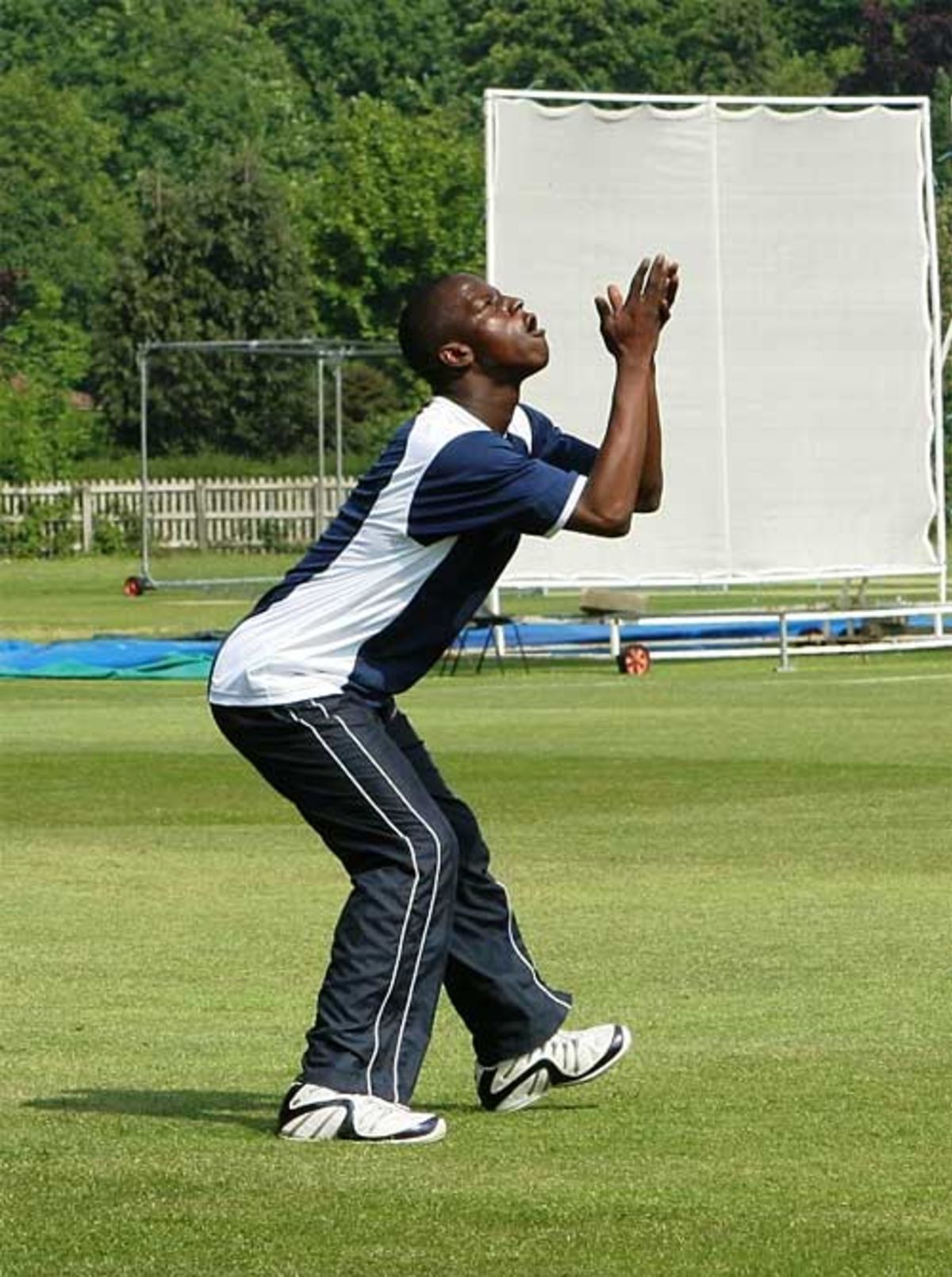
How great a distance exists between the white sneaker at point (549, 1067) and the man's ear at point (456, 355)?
1.54 metres

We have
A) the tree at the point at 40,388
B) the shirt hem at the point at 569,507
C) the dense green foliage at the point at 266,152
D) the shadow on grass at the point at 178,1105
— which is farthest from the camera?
the dense green foliage at the point at 266,152

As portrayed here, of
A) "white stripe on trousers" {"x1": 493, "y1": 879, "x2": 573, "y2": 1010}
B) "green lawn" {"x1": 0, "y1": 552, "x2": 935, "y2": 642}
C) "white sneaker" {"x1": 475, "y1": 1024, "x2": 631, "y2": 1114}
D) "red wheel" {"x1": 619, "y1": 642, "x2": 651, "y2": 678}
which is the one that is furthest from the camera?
"green lawn" {"x1": 0, "y1": 552, "x2": 935, "y2": 642}

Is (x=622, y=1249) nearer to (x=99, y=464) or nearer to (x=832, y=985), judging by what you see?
(x=832, y=985)

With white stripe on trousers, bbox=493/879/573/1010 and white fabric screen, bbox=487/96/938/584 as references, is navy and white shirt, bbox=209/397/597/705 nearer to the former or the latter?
white stripe on trousers, bbox=493/879/573/1010

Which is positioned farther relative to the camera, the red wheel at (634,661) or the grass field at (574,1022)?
the red wheel at (634,661)

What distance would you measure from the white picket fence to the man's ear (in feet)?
183

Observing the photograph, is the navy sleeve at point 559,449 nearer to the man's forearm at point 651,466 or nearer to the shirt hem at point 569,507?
the man's forearm at point 651,466

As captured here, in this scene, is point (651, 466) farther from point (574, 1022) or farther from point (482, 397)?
point (574, 1022)

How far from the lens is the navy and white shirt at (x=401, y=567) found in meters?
7.64

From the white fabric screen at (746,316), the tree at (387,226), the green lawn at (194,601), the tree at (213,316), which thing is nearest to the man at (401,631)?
the white fabric screen at (746,316)

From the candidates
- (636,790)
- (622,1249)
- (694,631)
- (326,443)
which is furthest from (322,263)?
(622,1249)

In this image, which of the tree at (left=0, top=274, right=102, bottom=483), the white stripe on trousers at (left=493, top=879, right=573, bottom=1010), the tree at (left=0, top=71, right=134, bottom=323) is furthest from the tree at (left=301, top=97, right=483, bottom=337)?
the white stripe on trousers at (left=493, top=879, right=573, bottom=1010)

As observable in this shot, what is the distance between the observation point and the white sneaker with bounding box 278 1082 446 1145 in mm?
7680

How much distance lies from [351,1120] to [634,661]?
21423mm
